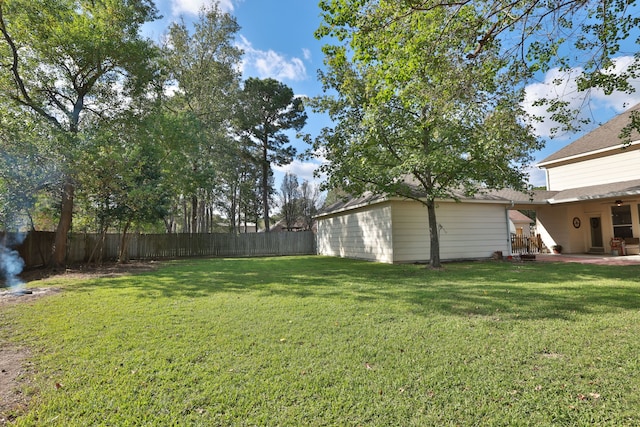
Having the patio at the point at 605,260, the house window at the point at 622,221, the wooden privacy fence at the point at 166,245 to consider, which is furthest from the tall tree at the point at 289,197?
the house window at the point at 622,221

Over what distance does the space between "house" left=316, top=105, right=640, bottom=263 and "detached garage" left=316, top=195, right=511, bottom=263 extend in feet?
0.12

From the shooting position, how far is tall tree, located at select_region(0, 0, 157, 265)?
990cm

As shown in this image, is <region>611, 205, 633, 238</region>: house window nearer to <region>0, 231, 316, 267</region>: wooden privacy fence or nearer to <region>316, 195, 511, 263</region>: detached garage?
<region>316, 195, 511, 263</region>: detached garage

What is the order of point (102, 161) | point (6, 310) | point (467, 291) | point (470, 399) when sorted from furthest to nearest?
point (102, 161)
point (467, 291)
point (6, 310)
point (470, 399)

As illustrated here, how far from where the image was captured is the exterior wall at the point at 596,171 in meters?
12.4

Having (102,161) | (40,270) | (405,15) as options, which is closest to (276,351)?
(405,15)

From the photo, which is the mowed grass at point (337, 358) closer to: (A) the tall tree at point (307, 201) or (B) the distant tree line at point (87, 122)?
(B) the distant tree line at point (87, 122)

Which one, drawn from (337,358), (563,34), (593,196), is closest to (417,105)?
(563,34)

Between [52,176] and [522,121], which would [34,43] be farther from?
[522,121]

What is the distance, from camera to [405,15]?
15.6 feet

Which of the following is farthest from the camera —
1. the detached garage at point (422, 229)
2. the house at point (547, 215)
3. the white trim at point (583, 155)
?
the white trim at point (583, 155)

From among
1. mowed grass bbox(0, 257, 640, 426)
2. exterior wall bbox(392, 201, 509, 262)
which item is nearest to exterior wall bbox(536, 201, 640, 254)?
exterior wall bbox(392, 201, 509, 262)

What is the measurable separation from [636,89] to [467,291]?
4.71 m

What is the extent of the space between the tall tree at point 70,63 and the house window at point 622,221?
19625mm
